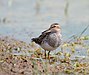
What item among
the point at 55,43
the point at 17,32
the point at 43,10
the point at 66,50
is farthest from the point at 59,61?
the point at 43,10

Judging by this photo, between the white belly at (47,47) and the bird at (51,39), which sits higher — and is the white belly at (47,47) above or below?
below

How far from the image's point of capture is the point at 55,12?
550 inches

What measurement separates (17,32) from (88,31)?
5.72 feet

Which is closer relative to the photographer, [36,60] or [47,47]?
[36,60]

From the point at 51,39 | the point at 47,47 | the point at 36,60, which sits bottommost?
the point at 36,60

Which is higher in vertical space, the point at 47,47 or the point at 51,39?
the point at 51,39

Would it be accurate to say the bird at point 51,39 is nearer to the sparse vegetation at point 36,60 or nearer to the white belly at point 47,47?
the white belly at point 47,47

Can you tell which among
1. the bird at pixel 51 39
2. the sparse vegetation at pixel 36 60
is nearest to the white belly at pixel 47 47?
the bird at pixel 51 39

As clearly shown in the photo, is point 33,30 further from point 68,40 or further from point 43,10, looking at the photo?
point 43,10

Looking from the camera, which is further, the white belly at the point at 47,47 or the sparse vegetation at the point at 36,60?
the white belly at the point at 47,47

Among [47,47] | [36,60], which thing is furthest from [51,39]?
[36,60]

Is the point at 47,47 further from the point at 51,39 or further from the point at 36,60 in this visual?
the point at 36,60

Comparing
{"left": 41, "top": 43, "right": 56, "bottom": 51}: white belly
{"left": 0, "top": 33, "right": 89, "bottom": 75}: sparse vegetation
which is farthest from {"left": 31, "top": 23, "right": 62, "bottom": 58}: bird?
{"left": 0, "top": 33, "right": 89, "bottom": 75}: sparse vegetation

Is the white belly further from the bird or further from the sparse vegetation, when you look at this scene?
the sparse vegetation
